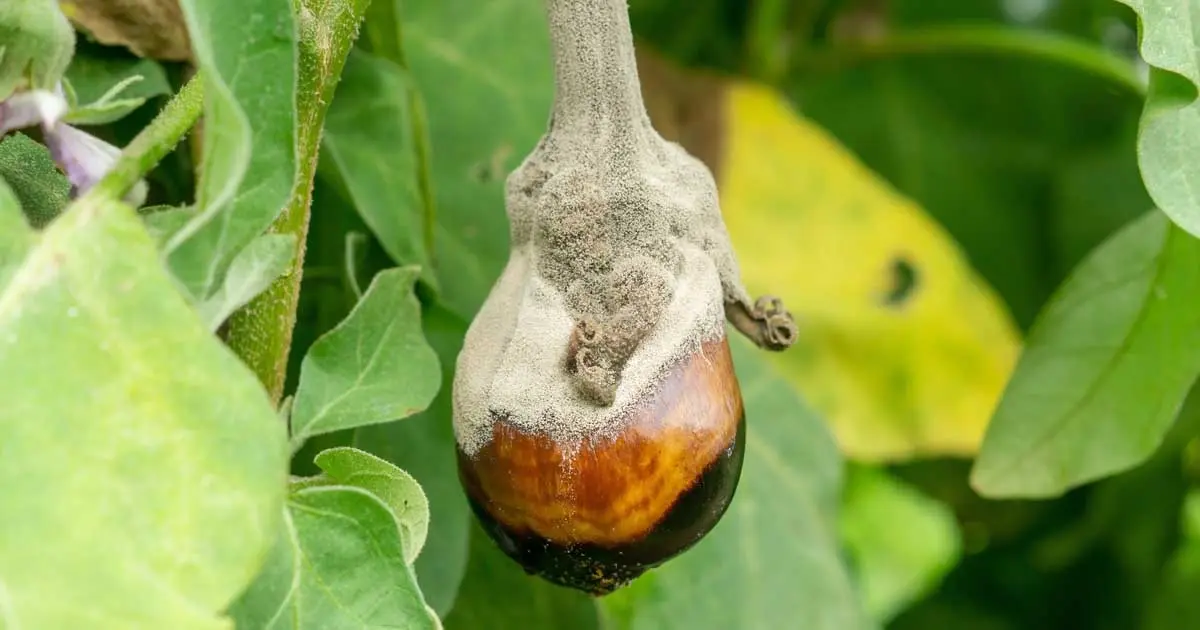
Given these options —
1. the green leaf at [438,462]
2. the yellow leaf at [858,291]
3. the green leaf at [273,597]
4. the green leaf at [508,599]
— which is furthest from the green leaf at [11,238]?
the yellow leaf at [858,291]

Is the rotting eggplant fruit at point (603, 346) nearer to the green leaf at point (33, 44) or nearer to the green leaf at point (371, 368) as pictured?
the green leaf at point (371, 368)

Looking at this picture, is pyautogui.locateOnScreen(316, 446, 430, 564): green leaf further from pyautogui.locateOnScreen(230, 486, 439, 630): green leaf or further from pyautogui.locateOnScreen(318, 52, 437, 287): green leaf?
pyautogui.locateOnScreen(318, 52, 437, 287): green leaf

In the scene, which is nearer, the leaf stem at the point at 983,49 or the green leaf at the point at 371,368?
the green leaf at the point at 371,368

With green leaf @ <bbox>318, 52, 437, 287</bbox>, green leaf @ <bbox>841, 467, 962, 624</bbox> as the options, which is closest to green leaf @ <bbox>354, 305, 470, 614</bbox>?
green leaf @ <bbox>318, 52, 437, 287</bbox>

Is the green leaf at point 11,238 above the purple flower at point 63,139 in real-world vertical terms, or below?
above

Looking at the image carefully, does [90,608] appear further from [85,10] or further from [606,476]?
[85,10]
